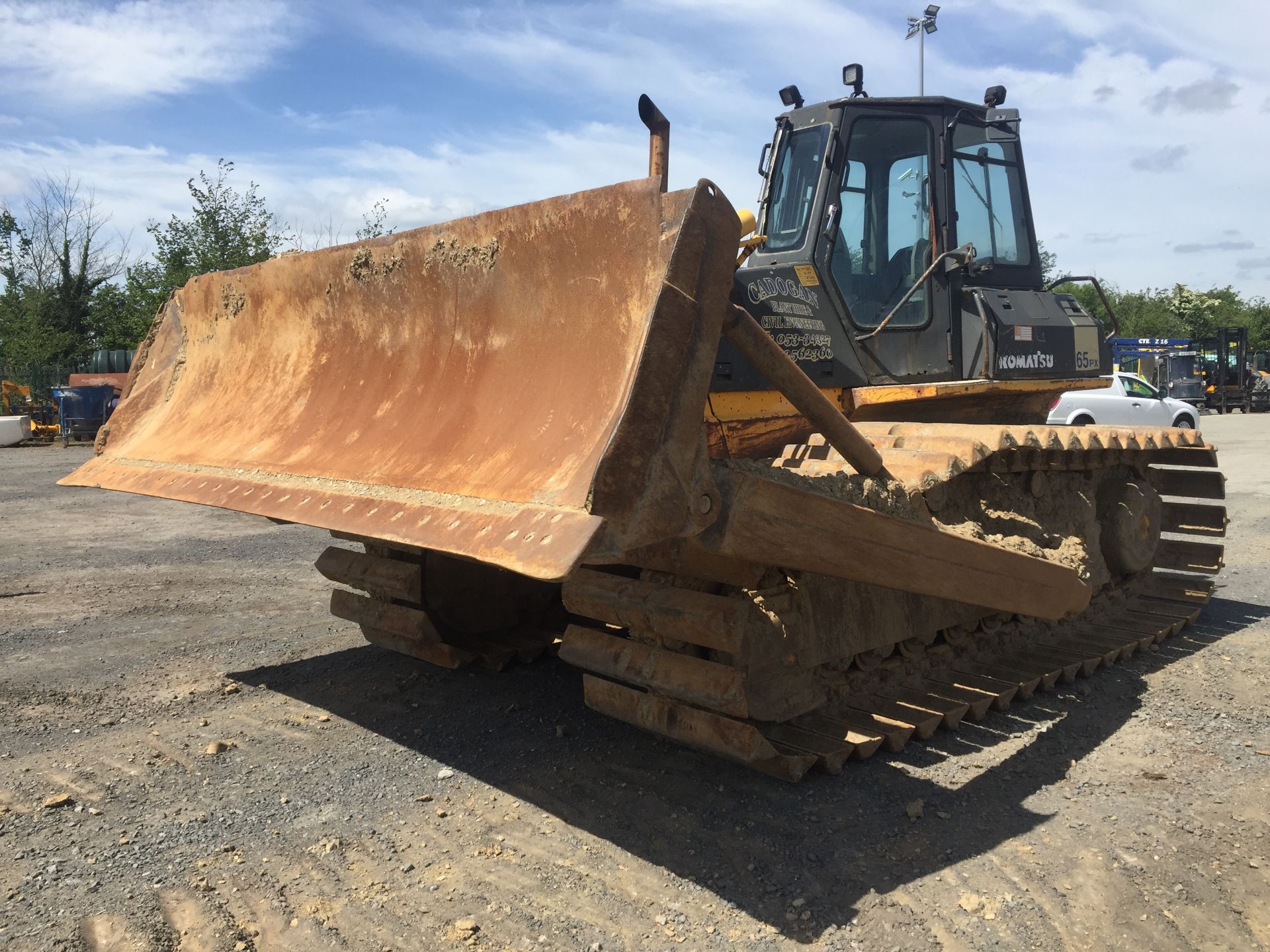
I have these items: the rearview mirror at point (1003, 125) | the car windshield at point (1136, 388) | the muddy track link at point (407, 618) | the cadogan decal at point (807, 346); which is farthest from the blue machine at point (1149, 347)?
the muddy track link at point (407, 618)

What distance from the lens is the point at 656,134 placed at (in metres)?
3.27

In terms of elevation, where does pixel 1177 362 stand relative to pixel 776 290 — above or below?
above

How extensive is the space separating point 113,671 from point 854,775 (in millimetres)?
3731

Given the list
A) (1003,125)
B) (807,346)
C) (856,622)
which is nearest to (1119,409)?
(1003,125)

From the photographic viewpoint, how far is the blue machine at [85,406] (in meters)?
22.3

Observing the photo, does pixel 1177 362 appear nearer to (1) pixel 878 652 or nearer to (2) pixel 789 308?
(2) pixel 789 308

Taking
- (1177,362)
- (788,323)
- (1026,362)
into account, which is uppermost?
(1177,362)

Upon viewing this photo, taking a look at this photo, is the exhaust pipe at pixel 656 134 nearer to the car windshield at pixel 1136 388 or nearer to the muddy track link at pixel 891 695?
the muddy track link at pixel 891 695

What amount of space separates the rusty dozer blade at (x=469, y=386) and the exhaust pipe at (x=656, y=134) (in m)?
0.36

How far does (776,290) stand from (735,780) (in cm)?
205

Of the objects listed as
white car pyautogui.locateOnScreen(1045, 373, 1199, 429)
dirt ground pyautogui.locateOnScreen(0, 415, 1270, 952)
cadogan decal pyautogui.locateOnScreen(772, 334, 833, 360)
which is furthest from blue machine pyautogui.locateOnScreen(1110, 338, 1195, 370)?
cadogan decal pyautogui.locateOnScreen(772, 334, 833, 360)

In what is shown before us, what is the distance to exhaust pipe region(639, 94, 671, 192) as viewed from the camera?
324 centimetres

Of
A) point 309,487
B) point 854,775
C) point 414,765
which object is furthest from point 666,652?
point 309,487

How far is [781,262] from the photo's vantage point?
15.5ft
